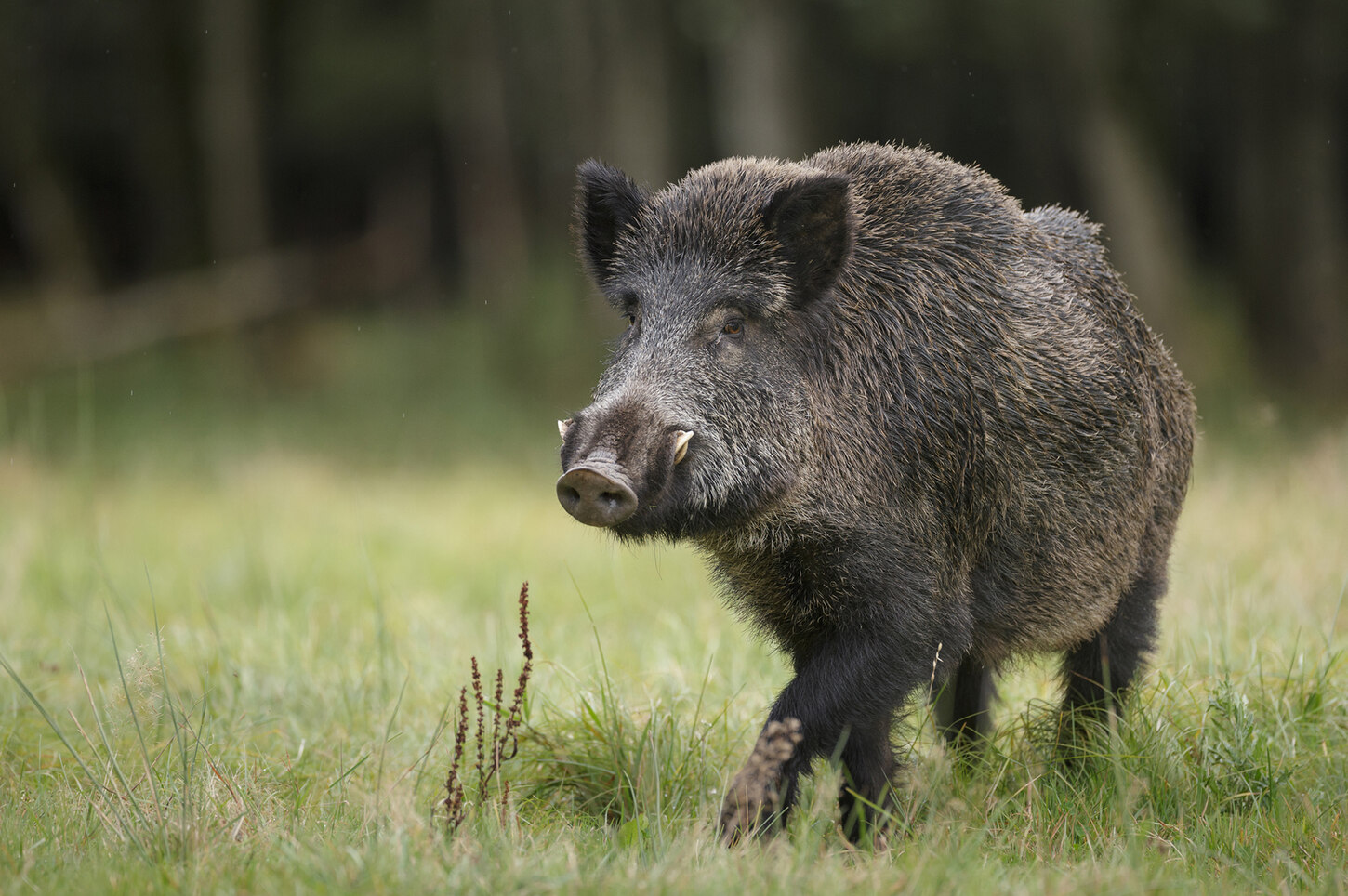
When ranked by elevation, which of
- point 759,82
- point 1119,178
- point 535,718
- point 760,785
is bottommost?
point 535,718

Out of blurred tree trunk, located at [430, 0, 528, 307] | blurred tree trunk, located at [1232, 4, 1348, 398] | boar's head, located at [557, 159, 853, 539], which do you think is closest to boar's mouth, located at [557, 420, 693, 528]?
boar's head, located at [557, 159, 853, 539]

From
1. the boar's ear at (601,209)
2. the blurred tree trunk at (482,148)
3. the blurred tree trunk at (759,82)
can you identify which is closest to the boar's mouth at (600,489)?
the boar's ear at (601,209)

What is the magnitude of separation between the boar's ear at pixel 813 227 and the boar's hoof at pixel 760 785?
1.15 metres

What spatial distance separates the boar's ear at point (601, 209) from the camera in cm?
380

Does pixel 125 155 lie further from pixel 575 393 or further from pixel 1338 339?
pixel 1338 339

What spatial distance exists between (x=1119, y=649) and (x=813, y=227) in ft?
5.80

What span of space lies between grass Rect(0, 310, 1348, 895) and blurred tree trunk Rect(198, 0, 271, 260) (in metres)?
6.12

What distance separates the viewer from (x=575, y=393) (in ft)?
45.0

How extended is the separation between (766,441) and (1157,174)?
11372 millimetres

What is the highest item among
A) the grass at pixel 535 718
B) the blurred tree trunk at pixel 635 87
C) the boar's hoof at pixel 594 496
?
the blurred tree trunk at pixel 635 87

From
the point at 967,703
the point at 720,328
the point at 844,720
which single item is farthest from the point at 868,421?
the point at 967,703

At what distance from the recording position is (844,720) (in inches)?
132

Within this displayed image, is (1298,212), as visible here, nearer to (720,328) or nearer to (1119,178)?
(1119,178)

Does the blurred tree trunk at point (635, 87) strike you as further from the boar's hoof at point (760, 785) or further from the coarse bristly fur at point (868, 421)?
the boar's hoof at point (760, 785)
